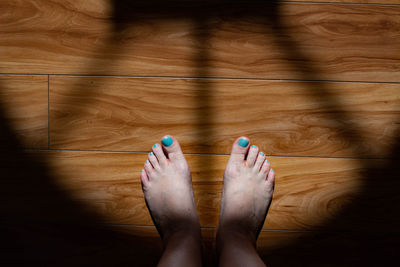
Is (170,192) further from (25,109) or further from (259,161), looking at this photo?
(25,109)

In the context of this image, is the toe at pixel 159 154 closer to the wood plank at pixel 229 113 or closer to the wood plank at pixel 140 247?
the wood plank at pixel 229 113

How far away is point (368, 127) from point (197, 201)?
0.57 metres

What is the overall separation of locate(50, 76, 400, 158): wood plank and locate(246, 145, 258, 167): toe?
3cm

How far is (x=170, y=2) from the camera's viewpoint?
0.85 m

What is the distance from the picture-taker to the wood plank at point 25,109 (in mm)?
860

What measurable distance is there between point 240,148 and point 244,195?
0.50 ft

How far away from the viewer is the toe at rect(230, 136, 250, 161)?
2.76 ft

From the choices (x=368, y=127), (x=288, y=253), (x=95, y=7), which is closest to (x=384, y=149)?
(x=368, y=127)

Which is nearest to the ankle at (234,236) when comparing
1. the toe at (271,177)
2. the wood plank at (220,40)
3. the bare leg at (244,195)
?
the bare leg at (244,195)

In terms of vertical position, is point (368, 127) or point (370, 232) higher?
point (368, 127)

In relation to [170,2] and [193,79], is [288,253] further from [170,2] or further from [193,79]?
[170,2]

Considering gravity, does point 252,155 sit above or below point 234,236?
above

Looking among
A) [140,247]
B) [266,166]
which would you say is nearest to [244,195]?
[266,166]

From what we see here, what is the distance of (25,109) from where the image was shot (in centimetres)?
86
